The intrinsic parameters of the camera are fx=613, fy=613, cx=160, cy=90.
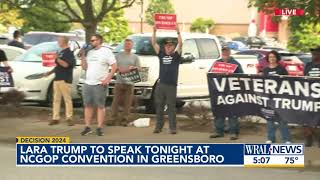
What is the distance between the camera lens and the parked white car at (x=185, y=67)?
1319 centimetres

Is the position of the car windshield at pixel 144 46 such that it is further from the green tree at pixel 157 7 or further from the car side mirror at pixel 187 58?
the green tree at pixel 157 7

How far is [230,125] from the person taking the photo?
10.8 m

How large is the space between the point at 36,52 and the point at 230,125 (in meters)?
5.75

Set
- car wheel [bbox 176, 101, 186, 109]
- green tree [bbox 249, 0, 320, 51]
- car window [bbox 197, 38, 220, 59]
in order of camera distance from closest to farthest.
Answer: green tree [bbox 249, 0, 320, 51] < car window [bbox 197, 38, 220, 59] < car wheel [bbox 176, 101, 186, 109]

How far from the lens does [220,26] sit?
3947 inches

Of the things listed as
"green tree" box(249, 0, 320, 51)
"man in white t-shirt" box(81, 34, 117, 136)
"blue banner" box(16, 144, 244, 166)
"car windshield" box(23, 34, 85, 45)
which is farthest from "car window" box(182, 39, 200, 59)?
"car windshield" box(23, 34, 85, 45)

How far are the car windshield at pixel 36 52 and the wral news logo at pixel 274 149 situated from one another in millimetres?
6835

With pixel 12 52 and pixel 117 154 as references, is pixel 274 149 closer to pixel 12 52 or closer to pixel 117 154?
pixel 117 154

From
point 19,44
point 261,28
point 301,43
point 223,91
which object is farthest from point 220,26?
point 223,91

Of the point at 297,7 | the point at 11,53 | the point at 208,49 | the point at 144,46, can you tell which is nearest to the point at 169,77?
the point at 297,7

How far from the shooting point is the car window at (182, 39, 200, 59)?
46.6 feet

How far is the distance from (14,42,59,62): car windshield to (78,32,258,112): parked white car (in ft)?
4.37

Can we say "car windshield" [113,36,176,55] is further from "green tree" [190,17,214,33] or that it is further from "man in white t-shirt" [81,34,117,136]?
"green tree" [190,17,214,33]

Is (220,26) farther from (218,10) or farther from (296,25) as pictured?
(296,25)
